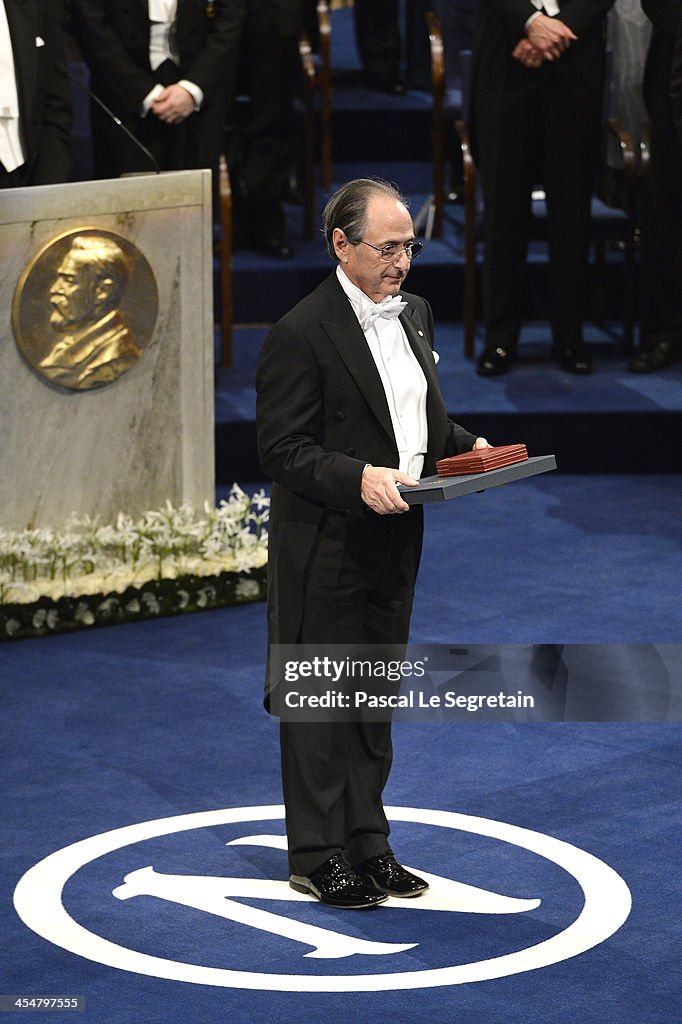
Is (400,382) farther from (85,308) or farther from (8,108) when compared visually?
(8,108)

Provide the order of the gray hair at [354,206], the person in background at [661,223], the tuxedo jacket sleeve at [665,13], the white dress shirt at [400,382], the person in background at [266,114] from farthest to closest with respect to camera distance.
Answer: the person in background at [266,114] → the person in background at [661,223] → the tuxedo jacket sleeve at [665,13] → the white dress shirt at [400,382] → the gray hair at [354,206]

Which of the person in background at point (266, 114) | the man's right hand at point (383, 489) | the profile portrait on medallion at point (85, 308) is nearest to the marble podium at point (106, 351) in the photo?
the profile portrait on medallion at point (85, 308)

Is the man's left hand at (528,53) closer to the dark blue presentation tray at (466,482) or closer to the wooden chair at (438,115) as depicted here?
the wooden chair at (438,115)

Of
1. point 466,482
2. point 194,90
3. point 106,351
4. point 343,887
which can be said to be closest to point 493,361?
point 194,90

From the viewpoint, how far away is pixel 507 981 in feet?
11.4

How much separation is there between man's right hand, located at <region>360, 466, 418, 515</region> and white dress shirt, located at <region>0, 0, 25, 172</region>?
9.27 ft

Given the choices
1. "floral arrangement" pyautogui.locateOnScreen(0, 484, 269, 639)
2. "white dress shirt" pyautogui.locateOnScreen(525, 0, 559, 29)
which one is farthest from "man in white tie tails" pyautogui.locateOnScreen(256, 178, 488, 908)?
"white dress shirt" pyautogui.locateOnScreen(525, 0, 559, 29)

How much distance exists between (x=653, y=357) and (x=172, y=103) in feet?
7.16

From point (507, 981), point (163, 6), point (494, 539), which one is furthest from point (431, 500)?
point (163, 6)

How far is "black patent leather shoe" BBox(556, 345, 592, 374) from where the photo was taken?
7.48 meters

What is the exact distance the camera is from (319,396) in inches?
143

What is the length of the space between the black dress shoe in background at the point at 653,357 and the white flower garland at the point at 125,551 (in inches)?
82.6

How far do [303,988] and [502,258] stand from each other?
4.23 m

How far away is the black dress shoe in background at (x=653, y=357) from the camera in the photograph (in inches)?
297
